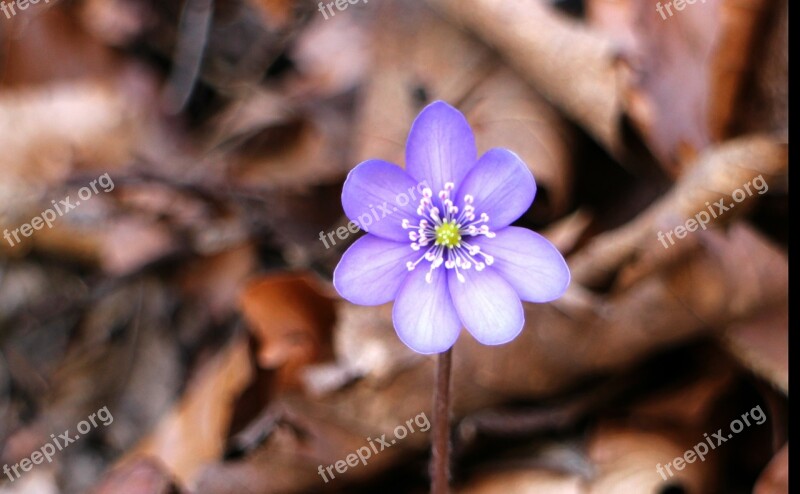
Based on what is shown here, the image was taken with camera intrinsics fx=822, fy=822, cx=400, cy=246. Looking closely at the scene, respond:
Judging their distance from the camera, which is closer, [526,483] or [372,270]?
[372,270]

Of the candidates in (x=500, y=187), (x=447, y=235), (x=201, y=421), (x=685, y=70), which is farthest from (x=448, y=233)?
(x=685, y=70)

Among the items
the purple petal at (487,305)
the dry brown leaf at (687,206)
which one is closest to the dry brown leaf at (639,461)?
the dry brown leaf at (687,206)

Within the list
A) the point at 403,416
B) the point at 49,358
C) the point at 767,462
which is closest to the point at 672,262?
the point at 767,462

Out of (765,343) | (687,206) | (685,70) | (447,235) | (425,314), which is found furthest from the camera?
(685,70)

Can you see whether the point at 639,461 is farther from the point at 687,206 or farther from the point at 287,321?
the point at 287,321

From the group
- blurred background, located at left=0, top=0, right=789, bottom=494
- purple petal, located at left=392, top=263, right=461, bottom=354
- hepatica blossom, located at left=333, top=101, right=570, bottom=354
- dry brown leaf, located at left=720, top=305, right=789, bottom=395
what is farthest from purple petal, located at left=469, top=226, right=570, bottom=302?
dry brown leaf, located at left=720, top=305, right=789, bottom=395

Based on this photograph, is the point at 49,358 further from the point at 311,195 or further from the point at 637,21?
the point at 637,21

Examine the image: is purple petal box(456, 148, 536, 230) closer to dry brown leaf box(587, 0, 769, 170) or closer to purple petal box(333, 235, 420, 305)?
purple petal box(333, 235, 420, 305)
